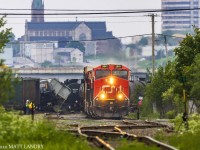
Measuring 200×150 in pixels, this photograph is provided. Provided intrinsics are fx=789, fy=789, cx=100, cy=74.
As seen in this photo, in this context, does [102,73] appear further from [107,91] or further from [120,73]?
[120,73]

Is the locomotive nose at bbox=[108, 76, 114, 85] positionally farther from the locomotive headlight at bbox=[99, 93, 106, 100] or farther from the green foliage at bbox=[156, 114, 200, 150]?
the green foliage at bbox=[156, 114, 200, 150]

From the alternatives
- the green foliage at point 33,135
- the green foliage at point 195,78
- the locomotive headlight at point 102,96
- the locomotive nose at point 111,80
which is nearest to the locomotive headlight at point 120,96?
the locomotive nose at point 111,80

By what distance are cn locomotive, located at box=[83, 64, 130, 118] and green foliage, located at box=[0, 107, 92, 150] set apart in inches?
1042

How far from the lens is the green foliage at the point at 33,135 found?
22406mm

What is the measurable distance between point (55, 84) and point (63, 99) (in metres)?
1.48

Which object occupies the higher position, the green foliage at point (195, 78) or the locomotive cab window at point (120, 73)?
the locomotive cab window at point (120, 73)

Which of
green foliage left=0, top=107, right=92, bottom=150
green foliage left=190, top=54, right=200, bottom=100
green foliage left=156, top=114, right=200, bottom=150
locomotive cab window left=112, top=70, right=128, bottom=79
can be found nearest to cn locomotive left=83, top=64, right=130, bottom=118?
locomotive cab window left=112, top=70, right=128, bottom=79

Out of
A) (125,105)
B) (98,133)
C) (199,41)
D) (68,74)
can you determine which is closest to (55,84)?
(125,105)

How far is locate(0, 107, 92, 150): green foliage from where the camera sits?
22406 millimetres

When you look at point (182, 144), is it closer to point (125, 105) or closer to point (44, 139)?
point (44, 139)

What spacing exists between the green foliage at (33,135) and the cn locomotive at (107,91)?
86.9ft

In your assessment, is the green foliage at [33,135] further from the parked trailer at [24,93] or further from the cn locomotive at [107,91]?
the parked trailer at [24,93]

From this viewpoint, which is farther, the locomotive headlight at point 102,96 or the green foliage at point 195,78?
the locomotive headlight at point 102,96

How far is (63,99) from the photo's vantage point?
68.7 m
